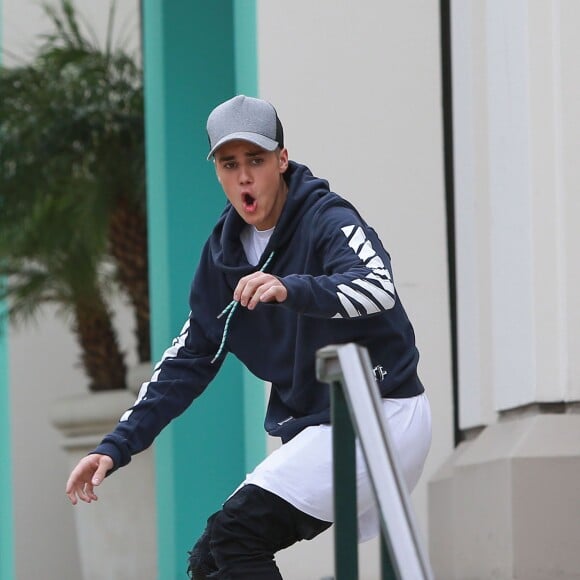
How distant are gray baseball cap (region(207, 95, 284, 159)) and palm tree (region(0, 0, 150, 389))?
6395mm

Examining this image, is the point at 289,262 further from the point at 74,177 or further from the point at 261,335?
the point at 74,177

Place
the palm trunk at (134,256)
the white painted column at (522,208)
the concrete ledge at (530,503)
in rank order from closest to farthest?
the concrete ledge at (530,503) → the white painted column at (522,208) → the palm trunk at (134,256)

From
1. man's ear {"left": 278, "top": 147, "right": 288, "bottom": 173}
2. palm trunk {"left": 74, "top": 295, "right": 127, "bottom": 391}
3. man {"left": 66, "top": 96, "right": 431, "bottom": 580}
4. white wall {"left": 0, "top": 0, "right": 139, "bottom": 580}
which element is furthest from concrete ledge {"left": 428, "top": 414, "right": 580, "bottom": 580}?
white wall {"left": 0, "top": 0, "right": 139, "bottom": 580}

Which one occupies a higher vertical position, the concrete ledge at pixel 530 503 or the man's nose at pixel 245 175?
the man's nose at pixel 245 175

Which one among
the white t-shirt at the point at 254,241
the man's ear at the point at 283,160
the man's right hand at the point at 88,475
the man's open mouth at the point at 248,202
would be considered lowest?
the man's right hand at the point at 88,475

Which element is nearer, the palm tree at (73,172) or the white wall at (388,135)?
the white wall at (388,135)

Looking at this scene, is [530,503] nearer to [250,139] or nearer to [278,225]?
[278,225]

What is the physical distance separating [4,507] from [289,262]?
855 centimetres

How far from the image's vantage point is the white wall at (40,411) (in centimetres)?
1195

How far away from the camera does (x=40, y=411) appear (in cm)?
1213

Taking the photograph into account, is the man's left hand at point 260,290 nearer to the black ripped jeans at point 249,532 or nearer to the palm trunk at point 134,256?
the black ripped jeans at point 249,532

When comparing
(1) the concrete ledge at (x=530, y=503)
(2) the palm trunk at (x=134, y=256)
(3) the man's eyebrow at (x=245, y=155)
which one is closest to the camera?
(3) the man's eyebrow at (x=245, y=155)

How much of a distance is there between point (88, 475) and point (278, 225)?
2.63 feet

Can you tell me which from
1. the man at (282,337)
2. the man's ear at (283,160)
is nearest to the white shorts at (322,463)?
the man at (282,337)
